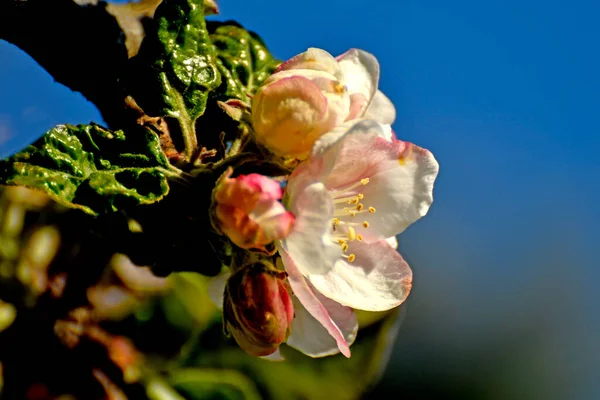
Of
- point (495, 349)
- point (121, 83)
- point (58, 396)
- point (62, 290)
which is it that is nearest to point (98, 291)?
point (62, 290)

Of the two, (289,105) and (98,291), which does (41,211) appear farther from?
(289,105)

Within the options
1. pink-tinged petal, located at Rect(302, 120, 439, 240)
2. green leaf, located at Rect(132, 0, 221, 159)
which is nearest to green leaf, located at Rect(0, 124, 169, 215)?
green leaf, located at Rect(132, 0, 221, 159)

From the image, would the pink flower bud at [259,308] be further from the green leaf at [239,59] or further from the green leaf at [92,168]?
the green leaf at [239,59]

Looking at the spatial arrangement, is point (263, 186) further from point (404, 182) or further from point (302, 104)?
point (404, 182)

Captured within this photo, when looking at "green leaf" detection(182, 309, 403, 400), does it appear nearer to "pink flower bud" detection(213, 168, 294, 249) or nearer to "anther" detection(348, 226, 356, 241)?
"anther" detection(348, 226, 356, 241)

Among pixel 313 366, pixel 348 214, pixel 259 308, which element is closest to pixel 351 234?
pixel 348 214

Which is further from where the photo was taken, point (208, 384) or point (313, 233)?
point (208, 384)

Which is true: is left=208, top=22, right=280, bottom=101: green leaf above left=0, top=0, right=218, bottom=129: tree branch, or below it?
above
